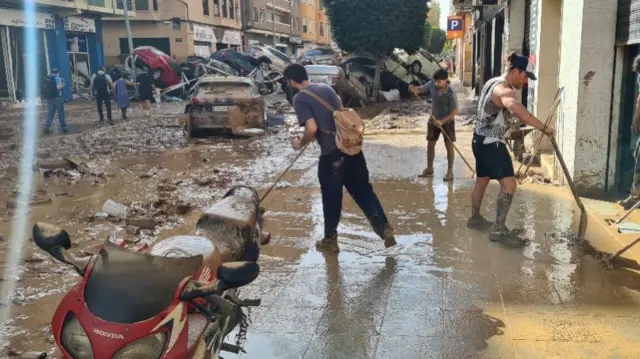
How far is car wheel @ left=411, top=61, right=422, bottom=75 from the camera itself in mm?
27359

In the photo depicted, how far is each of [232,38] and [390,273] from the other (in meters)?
50.3

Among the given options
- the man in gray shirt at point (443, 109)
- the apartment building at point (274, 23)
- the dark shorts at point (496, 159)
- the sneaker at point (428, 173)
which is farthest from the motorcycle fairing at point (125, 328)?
the apartment building at point (274, 23)


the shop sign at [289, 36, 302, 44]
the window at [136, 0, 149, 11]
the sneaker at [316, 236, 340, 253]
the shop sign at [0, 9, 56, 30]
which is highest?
the window at [136, 0, 149, 11]

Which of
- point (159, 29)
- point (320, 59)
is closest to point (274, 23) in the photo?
point (159, 29)

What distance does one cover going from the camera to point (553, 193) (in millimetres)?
7883

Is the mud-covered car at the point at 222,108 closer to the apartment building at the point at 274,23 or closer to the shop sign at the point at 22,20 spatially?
the shop sign at the point at 22,20

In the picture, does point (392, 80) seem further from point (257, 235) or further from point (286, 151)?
point (257, 235)

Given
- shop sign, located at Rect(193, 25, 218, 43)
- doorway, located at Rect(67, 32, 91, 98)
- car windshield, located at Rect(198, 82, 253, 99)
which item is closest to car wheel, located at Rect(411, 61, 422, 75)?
car windshield, located at Rect(198, 82, 253, 99)

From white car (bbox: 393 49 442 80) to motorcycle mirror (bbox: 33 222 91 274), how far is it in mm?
25104

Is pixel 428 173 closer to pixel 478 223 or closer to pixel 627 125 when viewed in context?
pixel 627 125

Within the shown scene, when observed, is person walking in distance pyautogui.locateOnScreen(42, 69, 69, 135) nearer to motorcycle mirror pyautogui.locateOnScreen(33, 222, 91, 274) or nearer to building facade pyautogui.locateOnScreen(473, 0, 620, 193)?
building facade pyautogui.locateOnScreen(473, 0, 620, 193)

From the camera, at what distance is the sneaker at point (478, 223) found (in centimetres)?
643

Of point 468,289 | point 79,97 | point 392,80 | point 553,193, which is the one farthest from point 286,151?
point 79,97

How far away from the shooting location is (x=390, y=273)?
5.24m
